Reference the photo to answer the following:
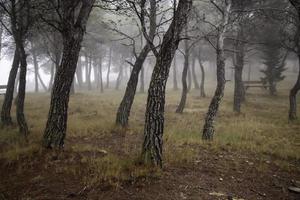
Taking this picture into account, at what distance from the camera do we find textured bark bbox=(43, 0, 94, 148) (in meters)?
7.01

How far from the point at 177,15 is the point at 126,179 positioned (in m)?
3.69

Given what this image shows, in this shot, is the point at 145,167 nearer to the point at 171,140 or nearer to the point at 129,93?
the point at 171,140

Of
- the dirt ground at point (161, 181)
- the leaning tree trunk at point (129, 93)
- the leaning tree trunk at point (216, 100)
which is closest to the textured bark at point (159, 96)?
the dirt ground at point (161, 181)

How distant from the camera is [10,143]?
7961mm

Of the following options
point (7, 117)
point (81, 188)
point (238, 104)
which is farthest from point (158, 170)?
point (238, 104)

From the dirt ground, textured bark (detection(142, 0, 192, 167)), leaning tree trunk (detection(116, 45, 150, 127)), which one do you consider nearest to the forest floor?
the dirt ground

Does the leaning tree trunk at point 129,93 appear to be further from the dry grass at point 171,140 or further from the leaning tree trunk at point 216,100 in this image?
the leaning tree trunk at point 216,100

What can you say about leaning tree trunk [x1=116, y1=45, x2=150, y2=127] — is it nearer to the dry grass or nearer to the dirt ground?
the dry grass

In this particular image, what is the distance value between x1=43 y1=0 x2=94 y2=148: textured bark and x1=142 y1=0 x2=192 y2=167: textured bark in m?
2.70

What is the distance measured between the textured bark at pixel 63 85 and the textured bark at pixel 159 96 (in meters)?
2.70

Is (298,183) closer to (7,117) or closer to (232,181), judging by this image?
(232,181)

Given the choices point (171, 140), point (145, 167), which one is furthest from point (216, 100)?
point (145, 167)

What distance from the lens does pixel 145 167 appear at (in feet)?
18.2

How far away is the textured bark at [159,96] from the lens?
566 centimetres
